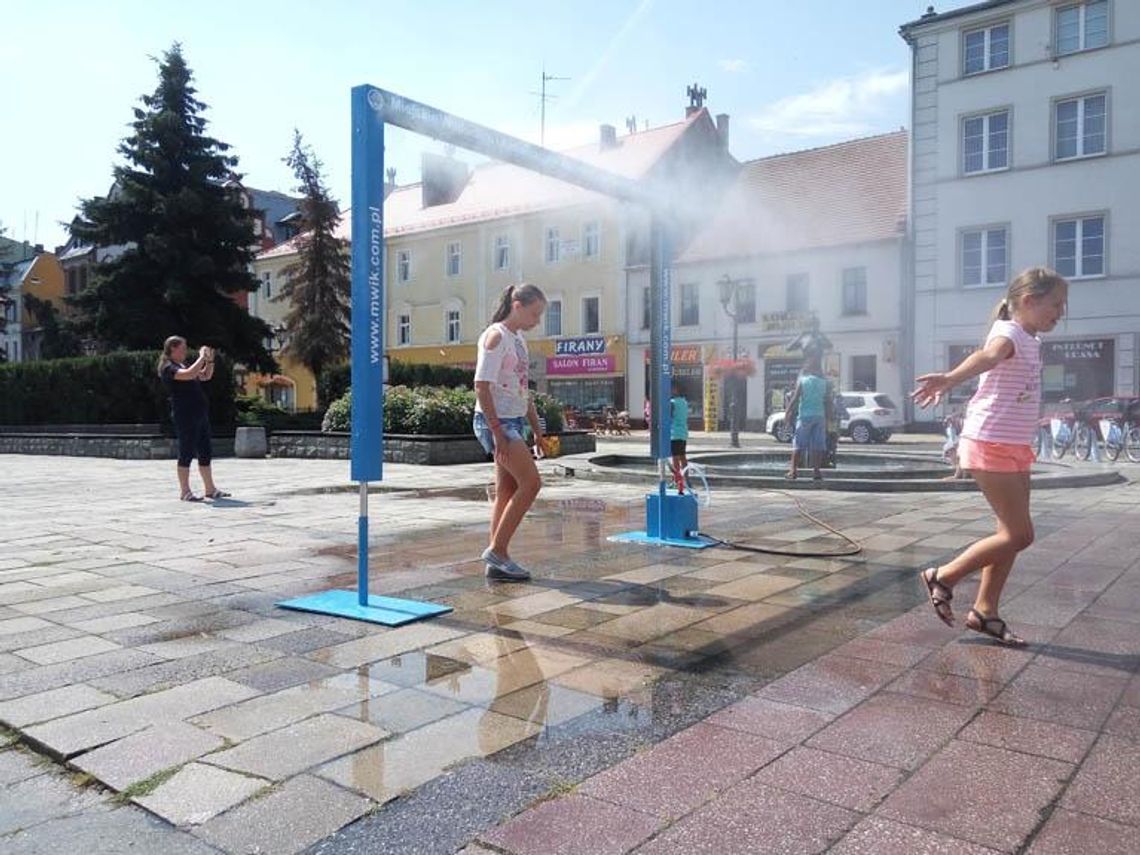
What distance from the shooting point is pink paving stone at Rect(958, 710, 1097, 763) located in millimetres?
2857

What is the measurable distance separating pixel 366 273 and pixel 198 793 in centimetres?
262

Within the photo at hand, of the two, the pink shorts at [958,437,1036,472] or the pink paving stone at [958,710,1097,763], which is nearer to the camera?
the pink paving stone at [958,710,1097,763]

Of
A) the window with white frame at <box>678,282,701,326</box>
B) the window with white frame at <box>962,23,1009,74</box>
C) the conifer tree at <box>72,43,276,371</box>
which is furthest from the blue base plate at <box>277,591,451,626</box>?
the window with white frame at <box>678,282,701,326</box>

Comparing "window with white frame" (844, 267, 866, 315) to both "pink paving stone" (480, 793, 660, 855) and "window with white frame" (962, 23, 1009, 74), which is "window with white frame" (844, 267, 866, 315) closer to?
"window with white frame" (962, 23, 1009, 74)

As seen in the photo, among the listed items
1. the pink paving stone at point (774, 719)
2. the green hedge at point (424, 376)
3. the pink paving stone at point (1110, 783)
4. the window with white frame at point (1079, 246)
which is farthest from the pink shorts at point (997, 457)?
the window with white frame at point (1079, 246)

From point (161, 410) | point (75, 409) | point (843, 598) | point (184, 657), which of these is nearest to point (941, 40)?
point (161, 410)

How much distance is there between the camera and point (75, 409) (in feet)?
79.3

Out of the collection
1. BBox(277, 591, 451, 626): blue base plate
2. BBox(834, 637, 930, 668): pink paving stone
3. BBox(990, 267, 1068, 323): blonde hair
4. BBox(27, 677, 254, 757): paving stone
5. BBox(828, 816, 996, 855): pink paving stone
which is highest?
BBox(990, 267, 1068, 323): blonde hair

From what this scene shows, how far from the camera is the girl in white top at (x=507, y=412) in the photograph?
Result: 533 centimetres

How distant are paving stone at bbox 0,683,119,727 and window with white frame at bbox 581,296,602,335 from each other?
37.4 m

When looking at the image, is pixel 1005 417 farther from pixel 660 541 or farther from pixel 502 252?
pixel 502 252

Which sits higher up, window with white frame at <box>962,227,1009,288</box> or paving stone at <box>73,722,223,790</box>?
window with white frame at <box>962,227,1009,288</box>

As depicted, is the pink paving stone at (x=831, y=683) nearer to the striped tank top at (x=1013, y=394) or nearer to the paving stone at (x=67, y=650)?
the striped tank top at (x=1013, y=394)

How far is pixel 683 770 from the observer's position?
273 cm
